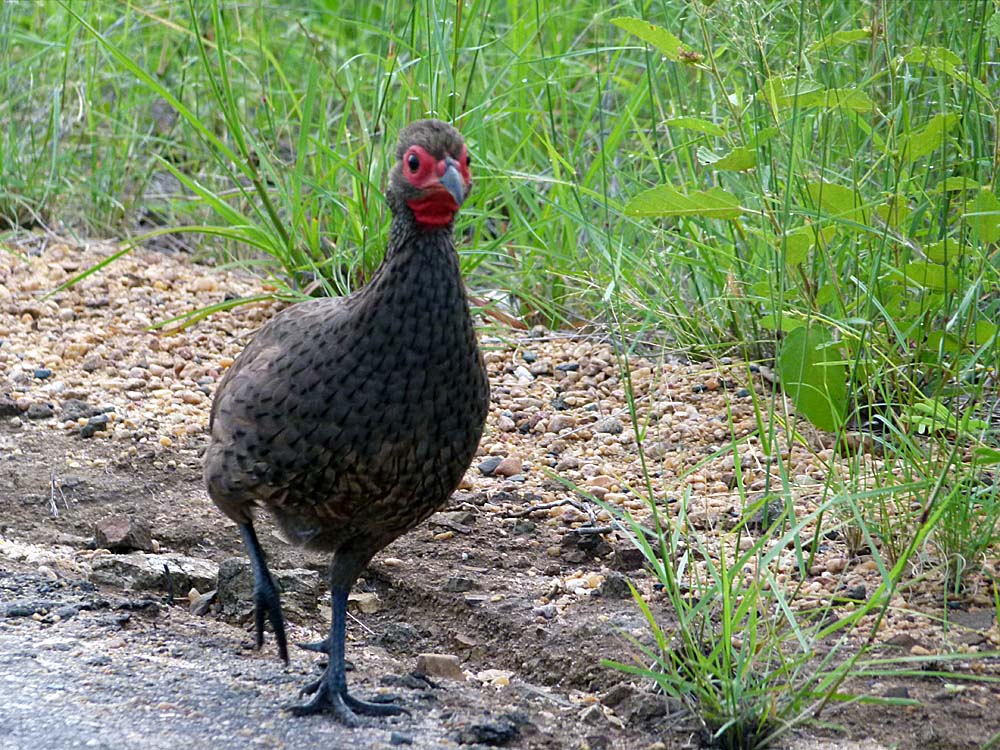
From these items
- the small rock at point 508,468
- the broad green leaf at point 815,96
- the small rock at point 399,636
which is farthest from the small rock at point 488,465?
the broad green leaf at point 815,96

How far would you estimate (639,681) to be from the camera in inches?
123

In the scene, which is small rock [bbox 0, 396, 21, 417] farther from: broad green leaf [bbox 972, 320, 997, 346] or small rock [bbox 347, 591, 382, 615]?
broad green leaf [bbox 972, 320, 997, 346]

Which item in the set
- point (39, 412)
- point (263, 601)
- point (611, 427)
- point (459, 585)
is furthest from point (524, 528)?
point (39, 412)

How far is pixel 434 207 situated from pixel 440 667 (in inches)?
42.1

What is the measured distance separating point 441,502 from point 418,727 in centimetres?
50

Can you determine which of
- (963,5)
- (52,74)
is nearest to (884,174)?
(963,5)

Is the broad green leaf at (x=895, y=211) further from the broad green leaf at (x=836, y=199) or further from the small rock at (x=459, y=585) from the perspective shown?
the small rock at (x=459, y=585)

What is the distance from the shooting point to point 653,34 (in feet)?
11.2

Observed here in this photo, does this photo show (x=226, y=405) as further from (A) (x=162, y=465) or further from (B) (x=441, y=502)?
(A) (x=162, y=465)

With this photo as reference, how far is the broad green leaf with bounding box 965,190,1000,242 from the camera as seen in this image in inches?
128

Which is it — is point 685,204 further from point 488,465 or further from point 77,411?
point 77,411

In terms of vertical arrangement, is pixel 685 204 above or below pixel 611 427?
above

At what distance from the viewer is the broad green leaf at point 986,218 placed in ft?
10.7

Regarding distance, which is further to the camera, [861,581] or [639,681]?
[861,581]
